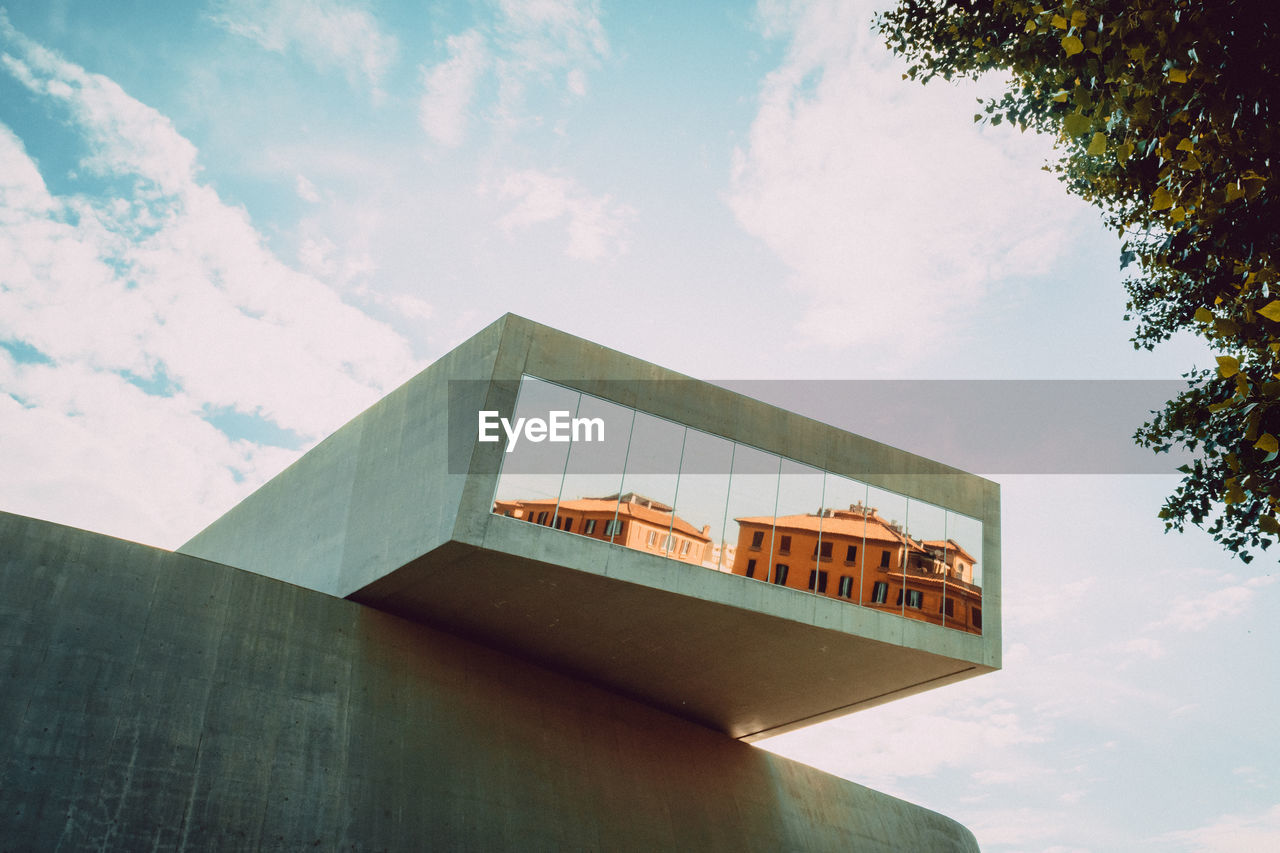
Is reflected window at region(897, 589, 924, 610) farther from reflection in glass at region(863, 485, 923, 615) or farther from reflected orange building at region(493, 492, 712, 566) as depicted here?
reflected orange building at region(493, 492, 712, 566)

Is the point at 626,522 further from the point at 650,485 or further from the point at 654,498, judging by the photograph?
the point at 650,485

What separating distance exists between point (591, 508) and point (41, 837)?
872 centimetres

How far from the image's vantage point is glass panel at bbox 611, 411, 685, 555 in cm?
1631

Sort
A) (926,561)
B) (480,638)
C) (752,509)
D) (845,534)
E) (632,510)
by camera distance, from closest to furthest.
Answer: (632,510), (752,509), (480,638), (845,534), (926,561)

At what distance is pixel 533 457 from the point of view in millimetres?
15859

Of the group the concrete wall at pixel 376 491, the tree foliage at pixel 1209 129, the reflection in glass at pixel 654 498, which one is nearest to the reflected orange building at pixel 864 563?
the reflection in glass at pixel 654 498

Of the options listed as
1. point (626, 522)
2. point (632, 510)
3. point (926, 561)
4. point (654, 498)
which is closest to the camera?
point (626, 522)

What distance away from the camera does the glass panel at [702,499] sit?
1670cm

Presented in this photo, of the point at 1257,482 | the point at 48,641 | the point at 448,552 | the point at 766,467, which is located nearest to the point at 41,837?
the point at 48,641

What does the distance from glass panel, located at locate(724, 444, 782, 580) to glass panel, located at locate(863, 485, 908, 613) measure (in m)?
2.19

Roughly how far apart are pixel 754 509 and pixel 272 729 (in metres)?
8.84

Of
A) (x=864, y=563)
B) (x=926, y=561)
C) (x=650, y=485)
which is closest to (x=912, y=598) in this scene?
(x=926, y=561)

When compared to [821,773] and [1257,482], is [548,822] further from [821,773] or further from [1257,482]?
[1257,482]

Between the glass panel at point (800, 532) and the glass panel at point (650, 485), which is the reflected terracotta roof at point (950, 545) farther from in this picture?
the glass panel at point (650, 485)
